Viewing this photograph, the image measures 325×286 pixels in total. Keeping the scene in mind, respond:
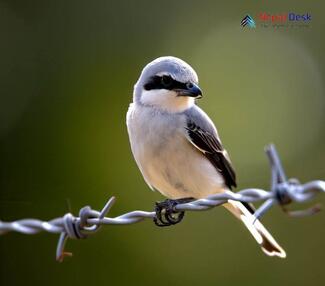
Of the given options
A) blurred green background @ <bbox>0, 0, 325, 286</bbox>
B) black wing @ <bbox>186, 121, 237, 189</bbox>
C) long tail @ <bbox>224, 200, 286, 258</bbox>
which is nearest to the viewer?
long tail @ <bbox>224, 200, 286, 258</bbox>

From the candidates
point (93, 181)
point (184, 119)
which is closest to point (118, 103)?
point (93, 181)

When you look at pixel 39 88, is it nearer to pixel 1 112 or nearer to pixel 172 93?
pixel 1 112

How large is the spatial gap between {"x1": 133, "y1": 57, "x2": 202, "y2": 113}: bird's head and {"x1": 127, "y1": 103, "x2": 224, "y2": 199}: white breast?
70 mm

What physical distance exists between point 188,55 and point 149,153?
3.05 meters

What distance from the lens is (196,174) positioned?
3.33 metres

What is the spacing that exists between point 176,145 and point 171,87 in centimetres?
39

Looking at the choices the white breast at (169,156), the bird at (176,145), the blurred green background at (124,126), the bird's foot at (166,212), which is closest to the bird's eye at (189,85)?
the bird at (176,145)

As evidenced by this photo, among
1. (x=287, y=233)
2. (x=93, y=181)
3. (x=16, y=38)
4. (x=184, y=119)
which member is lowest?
(x=287, y=233)

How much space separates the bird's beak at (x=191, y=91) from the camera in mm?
3418

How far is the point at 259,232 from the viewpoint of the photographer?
3.38 m

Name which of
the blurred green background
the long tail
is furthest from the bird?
the blurred green background

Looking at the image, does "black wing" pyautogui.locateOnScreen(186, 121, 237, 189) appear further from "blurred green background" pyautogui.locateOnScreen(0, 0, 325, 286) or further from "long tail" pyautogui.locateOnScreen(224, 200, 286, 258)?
"blurred green background" pyautogui.locateOnScreen(0, 0, 325, 286)

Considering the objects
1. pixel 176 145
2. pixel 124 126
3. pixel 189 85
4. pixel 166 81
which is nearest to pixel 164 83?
pixel 166 81

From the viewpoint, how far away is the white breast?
324cm
